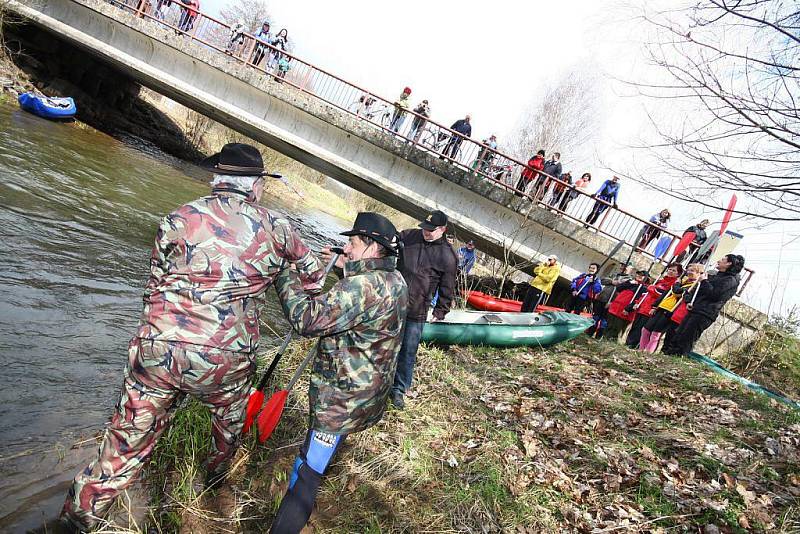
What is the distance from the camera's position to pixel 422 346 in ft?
22.9

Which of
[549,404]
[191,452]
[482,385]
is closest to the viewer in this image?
[191,452]

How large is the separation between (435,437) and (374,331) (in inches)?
92.9

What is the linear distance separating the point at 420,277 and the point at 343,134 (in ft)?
34.1

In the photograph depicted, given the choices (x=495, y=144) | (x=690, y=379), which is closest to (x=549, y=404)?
(x=690, y=379)

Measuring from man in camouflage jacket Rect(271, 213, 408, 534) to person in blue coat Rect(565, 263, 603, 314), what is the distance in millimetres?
10123

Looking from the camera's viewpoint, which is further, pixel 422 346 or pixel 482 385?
pixel 422 346

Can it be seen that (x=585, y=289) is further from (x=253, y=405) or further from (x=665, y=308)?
(x=253, y=405)

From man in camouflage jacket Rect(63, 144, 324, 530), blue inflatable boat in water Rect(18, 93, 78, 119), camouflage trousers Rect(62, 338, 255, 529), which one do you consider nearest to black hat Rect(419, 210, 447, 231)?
man in camouflage jacket Rect(63, 144, 324, 530)

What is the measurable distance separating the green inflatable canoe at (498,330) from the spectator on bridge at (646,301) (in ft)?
4.97

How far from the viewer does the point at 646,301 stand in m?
9.12

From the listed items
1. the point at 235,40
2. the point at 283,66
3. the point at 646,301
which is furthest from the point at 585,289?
the point at 235,40

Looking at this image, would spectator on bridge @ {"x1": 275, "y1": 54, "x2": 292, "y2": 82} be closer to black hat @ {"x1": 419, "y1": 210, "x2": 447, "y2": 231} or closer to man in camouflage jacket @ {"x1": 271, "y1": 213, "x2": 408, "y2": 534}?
black hat @ {"x1": 419, "y1": 210, "x2": 447, "y2": 231}

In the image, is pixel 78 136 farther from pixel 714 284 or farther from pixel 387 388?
pixel 714 284

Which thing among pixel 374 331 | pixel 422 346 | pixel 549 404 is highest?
pixel 374 331
